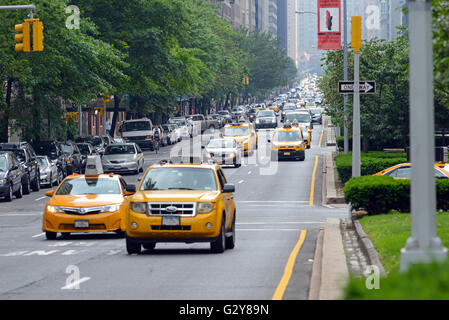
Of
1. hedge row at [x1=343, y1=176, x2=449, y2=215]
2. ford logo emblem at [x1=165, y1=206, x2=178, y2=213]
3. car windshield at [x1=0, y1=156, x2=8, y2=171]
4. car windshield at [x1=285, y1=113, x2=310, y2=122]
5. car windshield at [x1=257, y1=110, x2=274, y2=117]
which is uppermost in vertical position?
car windshield at [x1=257, y1=110, x2=274, y2=117]

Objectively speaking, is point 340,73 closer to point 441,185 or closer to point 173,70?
point 173,70

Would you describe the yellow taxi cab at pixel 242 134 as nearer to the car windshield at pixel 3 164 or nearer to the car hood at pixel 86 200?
the car windshield at pixel 3 164

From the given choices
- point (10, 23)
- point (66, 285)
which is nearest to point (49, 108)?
point (10, 23)

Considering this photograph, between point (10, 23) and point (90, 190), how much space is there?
2049 cm

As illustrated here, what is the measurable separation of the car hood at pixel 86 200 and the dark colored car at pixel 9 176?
13912 millimetres

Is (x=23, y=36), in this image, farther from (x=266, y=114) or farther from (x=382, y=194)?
(x=266, y=114)

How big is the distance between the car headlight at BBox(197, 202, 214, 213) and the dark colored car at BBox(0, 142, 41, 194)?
22.4 m

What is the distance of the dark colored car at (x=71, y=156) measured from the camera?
45.7 meters

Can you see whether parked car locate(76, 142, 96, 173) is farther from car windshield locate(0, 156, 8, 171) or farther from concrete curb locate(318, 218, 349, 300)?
concrete curb locate(318, 218, 349, 300)

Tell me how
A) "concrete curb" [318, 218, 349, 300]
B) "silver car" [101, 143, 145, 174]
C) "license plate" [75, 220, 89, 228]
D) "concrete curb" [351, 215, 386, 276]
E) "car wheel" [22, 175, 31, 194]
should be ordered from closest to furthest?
1. "concrete curb" [318, 218, 349, 300]
2. "concrete curb" [351, 215, 386, 276]
3. "license plate" [75, 220, 89, 228]
4. "car wheel" [22, 175, 31, 194]
5. "silver car" [101, 143, 145, 174]

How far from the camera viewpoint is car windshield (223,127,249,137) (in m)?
60.8

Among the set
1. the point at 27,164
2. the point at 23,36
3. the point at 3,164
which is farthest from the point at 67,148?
the point at 23,36

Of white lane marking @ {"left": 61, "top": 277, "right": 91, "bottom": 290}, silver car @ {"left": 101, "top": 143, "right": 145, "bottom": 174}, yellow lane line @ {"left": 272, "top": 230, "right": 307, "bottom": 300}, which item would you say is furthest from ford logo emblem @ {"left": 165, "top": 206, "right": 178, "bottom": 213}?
silver car @ {"left": 101, "top": 143, "right": 145, "bottom": 174}

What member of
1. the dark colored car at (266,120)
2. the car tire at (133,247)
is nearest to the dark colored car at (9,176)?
the car tire at (133,247)
